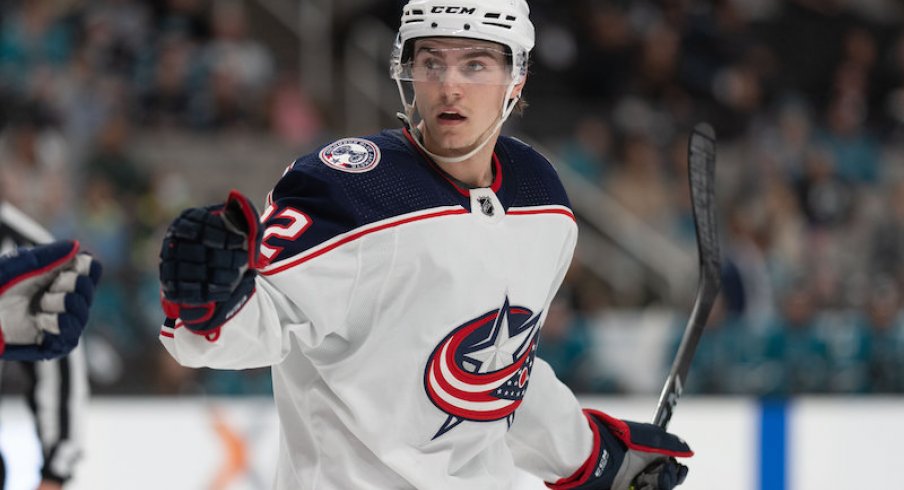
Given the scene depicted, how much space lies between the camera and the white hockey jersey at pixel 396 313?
77.2 inches

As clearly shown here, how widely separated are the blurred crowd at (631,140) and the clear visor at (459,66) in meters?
3.36

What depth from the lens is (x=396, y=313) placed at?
2045 millimetres

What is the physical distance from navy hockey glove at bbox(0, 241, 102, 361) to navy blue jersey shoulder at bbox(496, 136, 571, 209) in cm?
75

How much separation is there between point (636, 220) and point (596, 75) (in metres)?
1.43

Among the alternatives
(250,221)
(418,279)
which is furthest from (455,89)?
(250,221)

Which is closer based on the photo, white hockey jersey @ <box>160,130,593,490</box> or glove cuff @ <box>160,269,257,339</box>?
glove cuff @ <box>160,269,257,339</box>

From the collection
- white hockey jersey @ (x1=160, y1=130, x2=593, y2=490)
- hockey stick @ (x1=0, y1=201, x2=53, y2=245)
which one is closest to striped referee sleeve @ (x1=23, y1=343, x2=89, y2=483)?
hockey stick @ (x1=0, y1=201, x2=53, y2=245)

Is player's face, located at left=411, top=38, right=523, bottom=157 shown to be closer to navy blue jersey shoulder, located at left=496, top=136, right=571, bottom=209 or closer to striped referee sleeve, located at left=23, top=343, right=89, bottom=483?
navy blue jersey shoulder, located at left=496, top=136, right=571, bottom=209

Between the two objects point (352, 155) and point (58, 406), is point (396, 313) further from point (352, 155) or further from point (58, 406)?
point (58, 406)

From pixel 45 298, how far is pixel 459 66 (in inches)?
30.7

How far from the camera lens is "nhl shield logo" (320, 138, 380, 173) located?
6.75 feet

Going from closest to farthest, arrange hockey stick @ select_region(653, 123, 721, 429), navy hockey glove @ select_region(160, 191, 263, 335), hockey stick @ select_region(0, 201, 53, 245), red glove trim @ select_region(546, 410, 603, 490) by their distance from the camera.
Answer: navy hockey glove @ select_region(160, 191, 263, 335)
red glove trim @ select_region(546, 410, 603, 490)
hockey stick @ select_region(653, 123, 721, 429)
hockey stick @ select_region(0, 201, 53, 245)

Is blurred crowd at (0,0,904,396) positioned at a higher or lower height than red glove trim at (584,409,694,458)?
higher

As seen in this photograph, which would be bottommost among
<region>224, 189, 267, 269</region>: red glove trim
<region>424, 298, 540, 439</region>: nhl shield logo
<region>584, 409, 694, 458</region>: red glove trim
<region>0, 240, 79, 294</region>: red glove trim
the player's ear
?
<region>584, 409, 694, 458</region>: red glove trim
